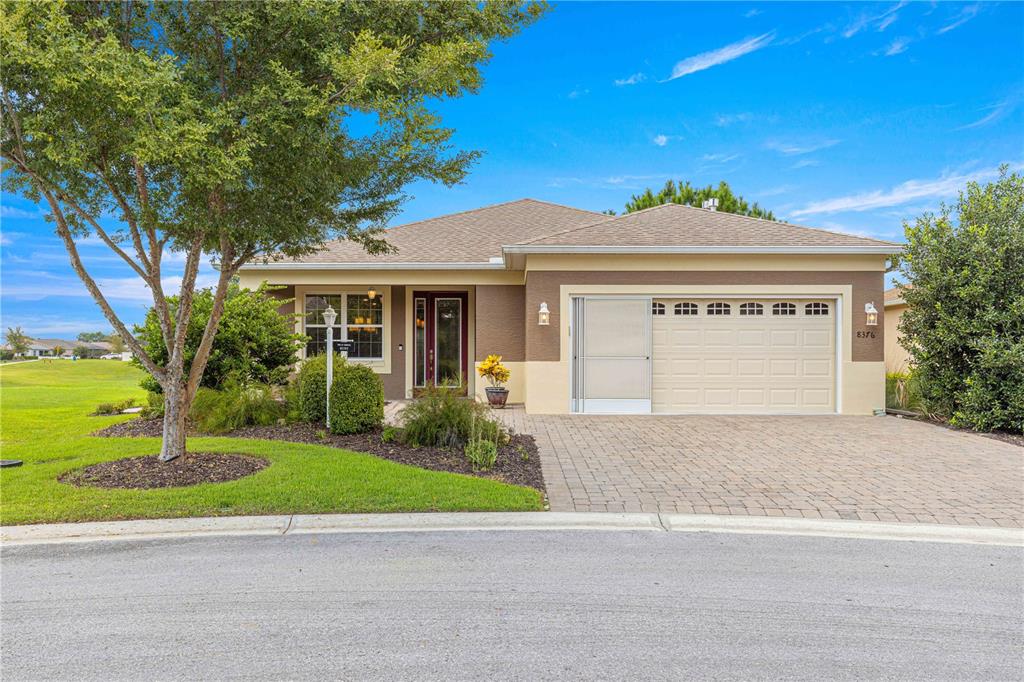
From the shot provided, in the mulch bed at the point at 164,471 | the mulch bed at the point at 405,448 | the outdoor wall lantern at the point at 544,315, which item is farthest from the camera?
the outdoor wall lantern at the point at 544,315

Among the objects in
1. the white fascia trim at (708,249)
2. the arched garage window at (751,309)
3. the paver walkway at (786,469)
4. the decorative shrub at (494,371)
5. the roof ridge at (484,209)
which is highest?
the roof ridge at (484,209)

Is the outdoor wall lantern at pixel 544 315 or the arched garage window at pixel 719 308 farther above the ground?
the arched garage window at pixel 719 308

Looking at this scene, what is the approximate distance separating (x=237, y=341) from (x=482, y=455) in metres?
5.88

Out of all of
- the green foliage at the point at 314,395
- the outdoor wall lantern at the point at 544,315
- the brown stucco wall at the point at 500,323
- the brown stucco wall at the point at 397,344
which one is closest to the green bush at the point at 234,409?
the green foliage at the point at 314,395

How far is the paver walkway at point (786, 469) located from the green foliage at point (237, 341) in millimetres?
4695

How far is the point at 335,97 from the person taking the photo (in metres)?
5.05

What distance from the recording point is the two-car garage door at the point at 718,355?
1126 centimetres

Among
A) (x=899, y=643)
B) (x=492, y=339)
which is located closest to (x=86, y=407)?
(x=492, y=339)

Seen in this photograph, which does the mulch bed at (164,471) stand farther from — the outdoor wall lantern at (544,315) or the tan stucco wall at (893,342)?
the tan stucco wall at (893,342)

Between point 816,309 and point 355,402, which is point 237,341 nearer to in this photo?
point 355,402

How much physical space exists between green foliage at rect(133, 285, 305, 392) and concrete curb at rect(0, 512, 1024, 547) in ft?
17.4

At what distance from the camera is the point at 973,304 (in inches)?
372

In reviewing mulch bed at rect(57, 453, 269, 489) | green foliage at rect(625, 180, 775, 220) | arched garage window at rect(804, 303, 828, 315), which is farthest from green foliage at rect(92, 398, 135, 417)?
green foliage at rect(625, 180, 775, 220)

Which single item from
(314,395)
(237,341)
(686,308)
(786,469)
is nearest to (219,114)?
(314,395)
